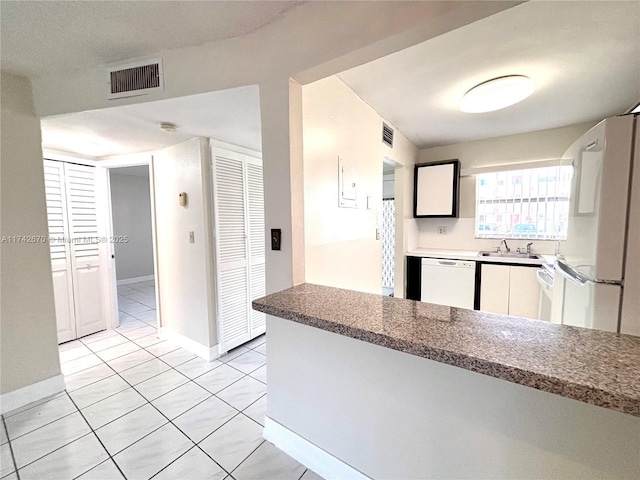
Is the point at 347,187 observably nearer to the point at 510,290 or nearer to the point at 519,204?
the point at 510,290

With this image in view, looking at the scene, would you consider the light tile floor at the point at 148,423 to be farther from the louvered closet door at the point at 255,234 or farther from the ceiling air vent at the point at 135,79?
the ceiling air vent at the point at 135,79

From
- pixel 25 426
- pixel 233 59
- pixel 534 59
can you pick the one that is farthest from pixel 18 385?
pixel 534 59

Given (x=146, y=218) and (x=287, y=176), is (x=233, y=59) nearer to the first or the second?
(x=287, y=176)

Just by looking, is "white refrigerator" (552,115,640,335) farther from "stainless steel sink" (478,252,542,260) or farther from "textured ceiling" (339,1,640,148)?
"stainless steel sink" (478,252,542,260)

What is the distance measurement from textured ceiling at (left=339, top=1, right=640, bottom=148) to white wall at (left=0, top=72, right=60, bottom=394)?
2244mm

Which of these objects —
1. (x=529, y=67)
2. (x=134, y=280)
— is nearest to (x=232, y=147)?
(x=529, y=67)

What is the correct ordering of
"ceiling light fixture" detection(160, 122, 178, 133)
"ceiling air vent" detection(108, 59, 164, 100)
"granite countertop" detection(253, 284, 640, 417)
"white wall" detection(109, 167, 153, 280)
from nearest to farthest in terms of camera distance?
1. "granite countertop" detection(253, 284, 640, 417)
2. "ceiling air vent" detection(108, 59, 164, 100)
3. "ceiling light fixture" detection(160, 122, 178, 133)
4. "white wall" detection(109, 167, 153, 280)

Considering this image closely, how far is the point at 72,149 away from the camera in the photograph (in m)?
2.67

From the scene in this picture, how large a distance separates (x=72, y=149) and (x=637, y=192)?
4258 millimetres

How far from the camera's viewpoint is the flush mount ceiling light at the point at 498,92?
176 cm

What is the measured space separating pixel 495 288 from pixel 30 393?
422 cm

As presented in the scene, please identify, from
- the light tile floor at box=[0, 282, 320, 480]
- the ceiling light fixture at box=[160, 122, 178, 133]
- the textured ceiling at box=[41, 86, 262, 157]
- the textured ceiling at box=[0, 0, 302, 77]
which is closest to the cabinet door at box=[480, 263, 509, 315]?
the light tile floor at box=[0, 282, 320, 480]

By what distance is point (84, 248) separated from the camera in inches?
115

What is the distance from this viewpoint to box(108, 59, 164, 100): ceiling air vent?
1532 millimetres
